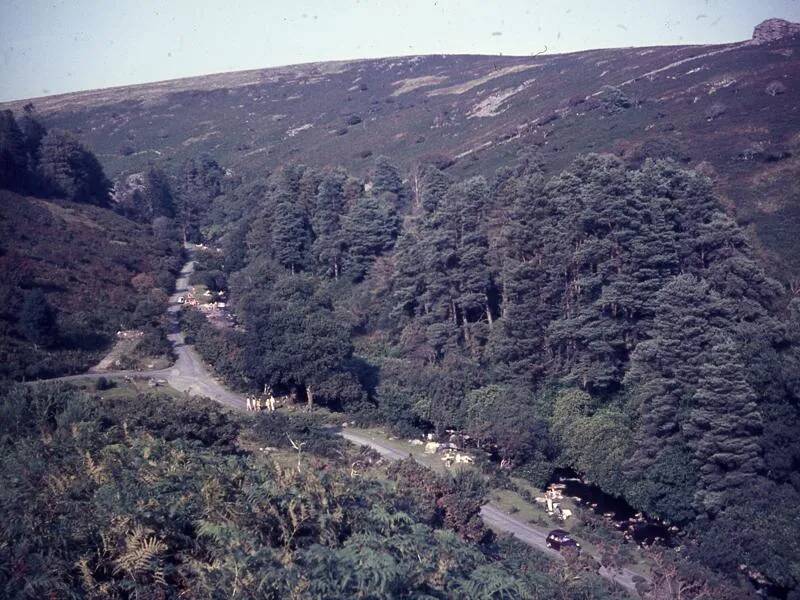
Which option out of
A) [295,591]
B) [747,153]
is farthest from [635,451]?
[747,153]

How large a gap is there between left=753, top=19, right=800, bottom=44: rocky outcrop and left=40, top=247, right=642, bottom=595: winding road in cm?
5216

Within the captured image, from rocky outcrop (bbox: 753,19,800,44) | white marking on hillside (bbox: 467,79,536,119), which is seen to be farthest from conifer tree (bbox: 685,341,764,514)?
rocky outcrop (bbox: 753,19,800,44)

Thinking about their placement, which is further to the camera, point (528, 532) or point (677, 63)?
point (677, 63)

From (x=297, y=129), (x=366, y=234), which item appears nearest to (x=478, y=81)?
(x=297, y=129)

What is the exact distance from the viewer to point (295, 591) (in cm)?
616

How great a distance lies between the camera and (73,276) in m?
30.5

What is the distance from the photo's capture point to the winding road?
15284 mm

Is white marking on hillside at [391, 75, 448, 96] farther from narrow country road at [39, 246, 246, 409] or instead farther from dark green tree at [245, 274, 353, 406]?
dark green tree at [245, 274, 353, 406]

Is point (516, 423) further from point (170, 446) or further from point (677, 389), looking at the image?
point (170, 446)

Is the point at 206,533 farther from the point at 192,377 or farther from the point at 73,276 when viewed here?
the point at 73,276

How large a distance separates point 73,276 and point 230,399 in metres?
11.9

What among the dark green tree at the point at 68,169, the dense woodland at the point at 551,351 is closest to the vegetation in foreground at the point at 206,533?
the dense woodland at the point at 551,351

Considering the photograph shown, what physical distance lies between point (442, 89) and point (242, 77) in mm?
46354

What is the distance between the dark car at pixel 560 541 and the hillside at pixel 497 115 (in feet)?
46.5
